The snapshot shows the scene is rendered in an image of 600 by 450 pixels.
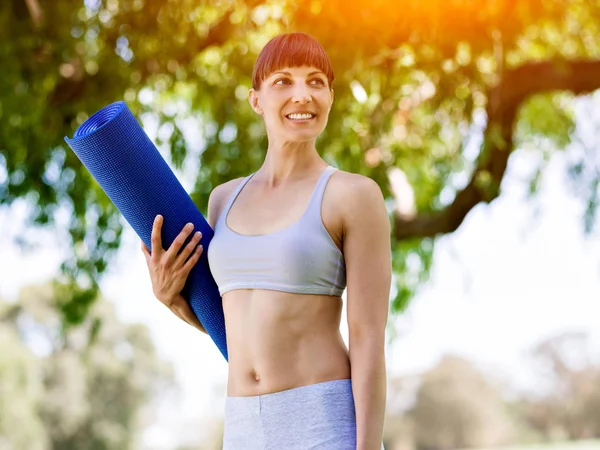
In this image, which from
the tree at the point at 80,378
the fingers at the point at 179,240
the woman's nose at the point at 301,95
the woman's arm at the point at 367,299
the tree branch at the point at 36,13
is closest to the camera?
the woman's arm at the point at 367,299

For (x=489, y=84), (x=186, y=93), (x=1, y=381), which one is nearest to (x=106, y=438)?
(x=1, y=381)

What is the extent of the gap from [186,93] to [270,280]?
18.4ft

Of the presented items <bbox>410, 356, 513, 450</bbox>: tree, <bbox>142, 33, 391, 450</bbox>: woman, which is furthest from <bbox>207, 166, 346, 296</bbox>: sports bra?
<bbox>410, 356, 513, 450</bbox>: tree

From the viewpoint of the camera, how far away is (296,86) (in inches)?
80.3

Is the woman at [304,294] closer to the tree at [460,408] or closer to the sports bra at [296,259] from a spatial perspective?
the sports bra at [296,259]

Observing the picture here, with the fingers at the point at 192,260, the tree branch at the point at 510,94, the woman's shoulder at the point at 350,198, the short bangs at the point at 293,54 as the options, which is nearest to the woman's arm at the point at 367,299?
the woman's shoulder at the point at 350,198

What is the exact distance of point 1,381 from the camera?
2162 centimetres

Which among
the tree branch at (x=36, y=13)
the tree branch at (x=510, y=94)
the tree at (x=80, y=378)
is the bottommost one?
the tree at (x=80, y=378)

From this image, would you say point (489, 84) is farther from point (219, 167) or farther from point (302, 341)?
point (302, 341)

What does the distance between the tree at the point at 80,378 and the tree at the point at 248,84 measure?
684 inches

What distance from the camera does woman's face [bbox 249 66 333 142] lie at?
2.04m

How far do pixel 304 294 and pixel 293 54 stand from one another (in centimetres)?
52

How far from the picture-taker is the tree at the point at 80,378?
23.5 m

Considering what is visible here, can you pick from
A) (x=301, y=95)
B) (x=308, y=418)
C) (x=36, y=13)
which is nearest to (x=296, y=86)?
(x=301, y=95)
